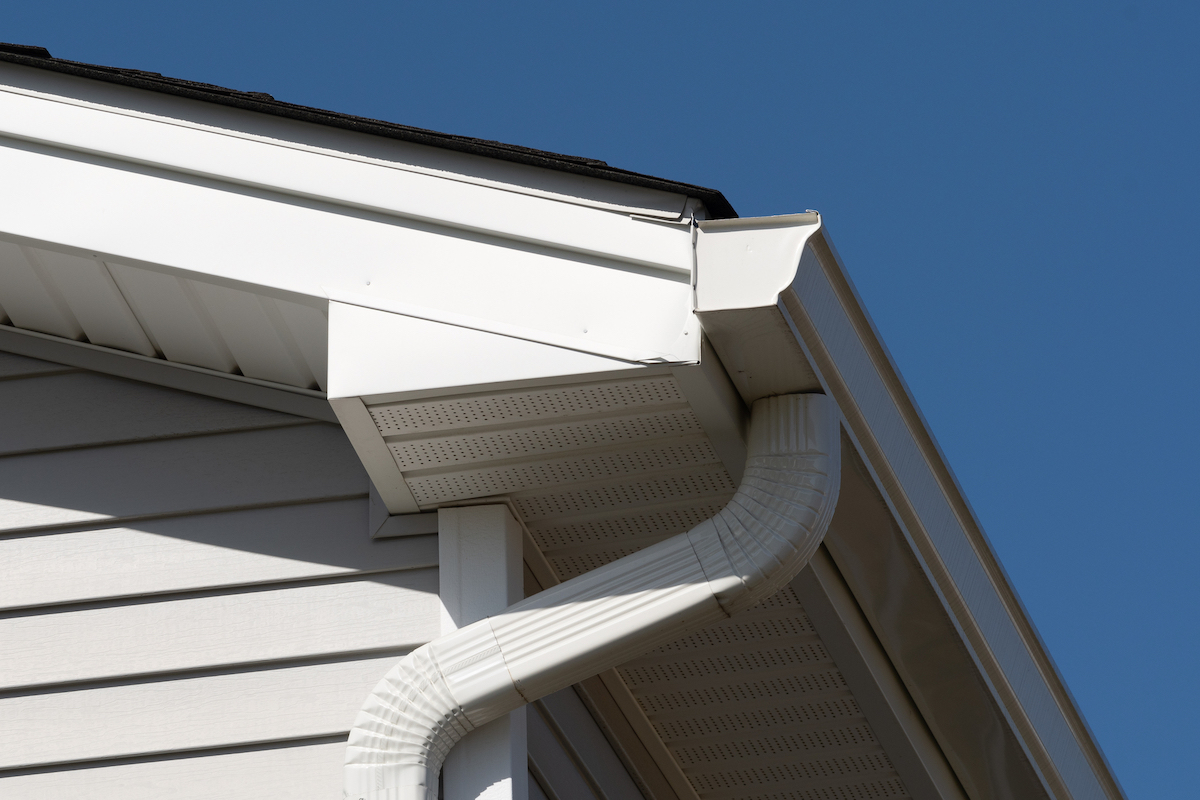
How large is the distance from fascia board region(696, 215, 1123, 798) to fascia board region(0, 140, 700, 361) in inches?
4.1

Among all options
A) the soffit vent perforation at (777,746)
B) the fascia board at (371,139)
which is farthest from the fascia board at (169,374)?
the soffit vent perforation at (777,746)

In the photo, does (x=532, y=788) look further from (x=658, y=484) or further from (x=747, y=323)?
(x=747, y=323)

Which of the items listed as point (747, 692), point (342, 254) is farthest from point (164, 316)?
point (747, 692)

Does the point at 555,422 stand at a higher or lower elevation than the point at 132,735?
higher

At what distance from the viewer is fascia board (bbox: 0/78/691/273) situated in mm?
2793

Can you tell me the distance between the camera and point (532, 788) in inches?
130

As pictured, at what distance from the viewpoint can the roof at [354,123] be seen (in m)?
2.80

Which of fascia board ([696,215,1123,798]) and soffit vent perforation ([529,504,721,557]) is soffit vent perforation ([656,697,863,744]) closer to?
fascia board ([696,215,1123,798])

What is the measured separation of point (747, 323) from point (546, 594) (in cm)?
72

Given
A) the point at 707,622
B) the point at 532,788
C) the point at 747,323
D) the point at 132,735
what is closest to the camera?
the point at 747,323

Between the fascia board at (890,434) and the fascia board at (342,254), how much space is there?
0.10 meters

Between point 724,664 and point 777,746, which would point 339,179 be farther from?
point 777,746

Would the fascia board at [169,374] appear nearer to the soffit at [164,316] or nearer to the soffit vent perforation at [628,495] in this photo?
the soffit at [164,316]

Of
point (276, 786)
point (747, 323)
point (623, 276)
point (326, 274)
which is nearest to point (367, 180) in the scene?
point (326, 274)
